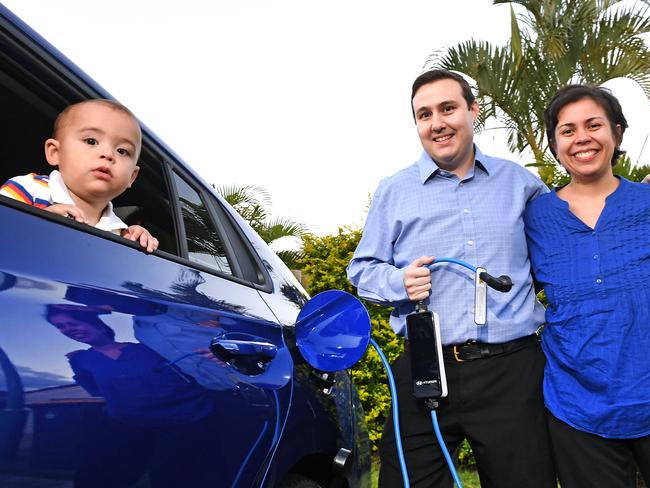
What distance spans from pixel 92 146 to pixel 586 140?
4.82 feet

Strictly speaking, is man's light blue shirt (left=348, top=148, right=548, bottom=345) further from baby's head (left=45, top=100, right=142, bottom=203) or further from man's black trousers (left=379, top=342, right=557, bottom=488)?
baby's head (left=45, top=100, right=142, bottom=203)

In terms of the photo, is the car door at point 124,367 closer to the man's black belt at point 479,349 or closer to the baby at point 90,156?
the baby at point 90,156

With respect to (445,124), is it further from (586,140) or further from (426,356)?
(426,356)

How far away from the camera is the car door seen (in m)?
0.92

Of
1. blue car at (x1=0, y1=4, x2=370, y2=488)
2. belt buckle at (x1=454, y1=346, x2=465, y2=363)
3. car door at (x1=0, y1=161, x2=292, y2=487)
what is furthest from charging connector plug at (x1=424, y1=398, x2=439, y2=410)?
car door at (x1=0, y1=161, x2=292, y2=487)

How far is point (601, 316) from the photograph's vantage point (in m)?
1.89

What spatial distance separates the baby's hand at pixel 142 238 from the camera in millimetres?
1382

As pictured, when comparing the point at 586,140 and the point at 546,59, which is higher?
the point at 546,59

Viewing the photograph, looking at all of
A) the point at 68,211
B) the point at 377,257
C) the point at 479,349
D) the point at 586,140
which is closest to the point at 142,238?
the point at 68,211

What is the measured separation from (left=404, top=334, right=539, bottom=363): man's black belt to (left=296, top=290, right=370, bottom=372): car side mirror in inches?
14.5

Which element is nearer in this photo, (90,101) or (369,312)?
(90,101)

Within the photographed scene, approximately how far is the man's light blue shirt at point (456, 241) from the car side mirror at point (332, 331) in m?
0.30

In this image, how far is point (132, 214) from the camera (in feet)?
6.37

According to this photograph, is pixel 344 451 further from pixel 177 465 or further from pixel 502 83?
pixel 502 83
